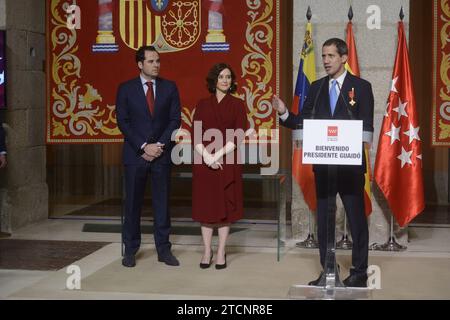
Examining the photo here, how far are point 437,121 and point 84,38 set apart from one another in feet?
11.4

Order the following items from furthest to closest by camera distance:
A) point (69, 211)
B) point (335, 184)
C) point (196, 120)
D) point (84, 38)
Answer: point (69, 211) → point (84, 38) → point (196, 120) → point (335, 184)

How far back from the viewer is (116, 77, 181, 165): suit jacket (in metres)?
6.16

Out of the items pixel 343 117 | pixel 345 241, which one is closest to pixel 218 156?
pixel 343 117

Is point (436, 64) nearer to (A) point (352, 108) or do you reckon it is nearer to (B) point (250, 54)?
(B) point (250, 54)

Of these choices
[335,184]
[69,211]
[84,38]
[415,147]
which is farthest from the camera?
[69,211]

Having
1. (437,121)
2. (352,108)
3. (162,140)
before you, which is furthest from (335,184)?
(437,121)

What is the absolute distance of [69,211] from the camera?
9039 millimetres

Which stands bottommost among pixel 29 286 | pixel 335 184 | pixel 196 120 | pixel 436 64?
pixel 29 286

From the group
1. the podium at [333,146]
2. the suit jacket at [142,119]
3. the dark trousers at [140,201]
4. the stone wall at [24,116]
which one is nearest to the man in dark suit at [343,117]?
the podium at [333,146]

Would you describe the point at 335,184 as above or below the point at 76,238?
above

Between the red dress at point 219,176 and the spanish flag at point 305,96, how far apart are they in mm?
947

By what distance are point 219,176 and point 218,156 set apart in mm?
162

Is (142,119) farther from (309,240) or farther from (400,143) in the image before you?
(400,143)

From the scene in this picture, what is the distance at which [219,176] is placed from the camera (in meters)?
A: 6.10
